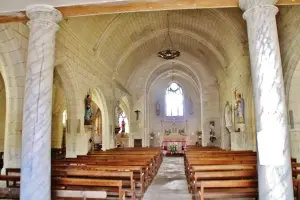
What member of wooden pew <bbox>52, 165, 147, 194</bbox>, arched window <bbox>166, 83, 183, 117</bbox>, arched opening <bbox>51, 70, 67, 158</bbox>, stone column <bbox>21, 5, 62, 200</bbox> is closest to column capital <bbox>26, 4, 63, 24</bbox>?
stone column <bbox>21, 5, 62, 200</bbox>

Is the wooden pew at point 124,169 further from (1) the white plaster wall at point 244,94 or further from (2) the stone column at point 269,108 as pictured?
(1) the white plaster wall at point 244,94

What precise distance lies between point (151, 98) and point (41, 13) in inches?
785

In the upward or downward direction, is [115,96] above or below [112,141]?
above

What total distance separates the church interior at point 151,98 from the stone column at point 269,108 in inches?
0.6

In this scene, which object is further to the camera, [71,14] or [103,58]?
[103,58]

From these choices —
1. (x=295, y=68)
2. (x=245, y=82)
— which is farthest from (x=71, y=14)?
(x=245, y=82)

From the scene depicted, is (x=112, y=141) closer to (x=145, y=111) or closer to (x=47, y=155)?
(x=145, y=111)

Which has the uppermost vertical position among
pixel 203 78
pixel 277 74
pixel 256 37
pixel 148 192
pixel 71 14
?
pixel 203 78

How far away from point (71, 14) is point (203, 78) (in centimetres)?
1518

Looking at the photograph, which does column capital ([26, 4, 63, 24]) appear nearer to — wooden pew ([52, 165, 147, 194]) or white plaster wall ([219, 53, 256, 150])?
wooden pew ([52, 165, 147, 194])

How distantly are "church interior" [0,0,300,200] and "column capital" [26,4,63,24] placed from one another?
18 mm

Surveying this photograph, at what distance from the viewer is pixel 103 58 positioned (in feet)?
43.4

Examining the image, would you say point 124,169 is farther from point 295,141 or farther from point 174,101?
point 174,101

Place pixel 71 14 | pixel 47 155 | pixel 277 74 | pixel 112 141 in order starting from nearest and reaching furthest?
pixel 277 74 → pixel 47 155 → pixel 71 14 → pixel 112 141
